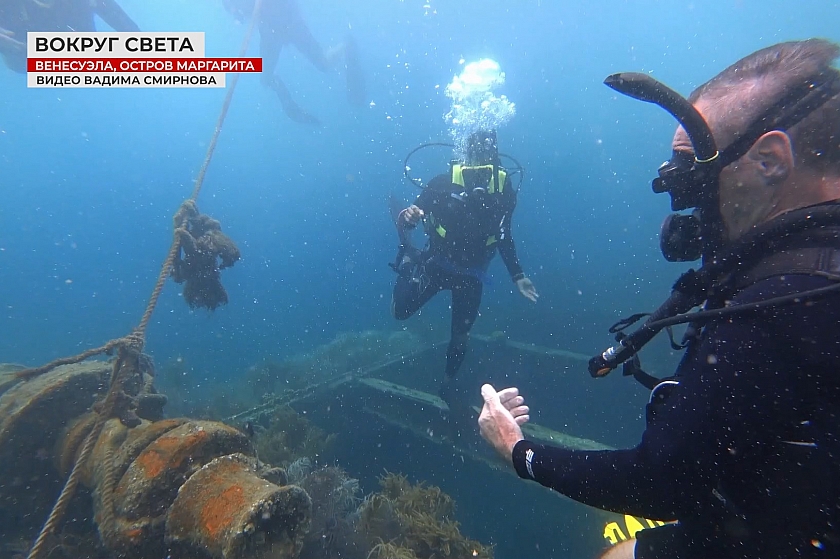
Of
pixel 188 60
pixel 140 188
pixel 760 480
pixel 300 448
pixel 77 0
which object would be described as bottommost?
pixel 300 448

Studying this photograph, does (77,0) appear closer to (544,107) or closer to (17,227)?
(544,107)

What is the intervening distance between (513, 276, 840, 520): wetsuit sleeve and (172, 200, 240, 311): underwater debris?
17.8 ft

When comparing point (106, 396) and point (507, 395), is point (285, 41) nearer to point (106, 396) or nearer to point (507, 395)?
point (106, 396)

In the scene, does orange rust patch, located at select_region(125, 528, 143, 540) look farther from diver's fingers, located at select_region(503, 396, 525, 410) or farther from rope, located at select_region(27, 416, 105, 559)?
diver's fingers, located at select_region(503, 396, 525, 410)

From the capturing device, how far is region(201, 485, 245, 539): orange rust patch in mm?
2379

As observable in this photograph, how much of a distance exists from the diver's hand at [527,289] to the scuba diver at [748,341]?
5.60 metres

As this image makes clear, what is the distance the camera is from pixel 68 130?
156 m

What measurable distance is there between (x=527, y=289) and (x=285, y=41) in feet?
79.3

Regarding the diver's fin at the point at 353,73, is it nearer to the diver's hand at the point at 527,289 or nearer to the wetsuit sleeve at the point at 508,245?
the wetsuit sleeve at the point at 508,245

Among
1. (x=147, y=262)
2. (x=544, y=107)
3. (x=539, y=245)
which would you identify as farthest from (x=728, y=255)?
(x=147, y=262)

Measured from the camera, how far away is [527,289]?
7.63m

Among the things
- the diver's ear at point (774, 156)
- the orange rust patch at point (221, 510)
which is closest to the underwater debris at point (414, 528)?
the orange rust patch at point (221, 510)

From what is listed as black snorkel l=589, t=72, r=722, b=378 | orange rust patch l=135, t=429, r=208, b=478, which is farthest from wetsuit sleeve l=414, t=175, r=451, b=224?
black snorkel l=589, t=72, r=722, b=378

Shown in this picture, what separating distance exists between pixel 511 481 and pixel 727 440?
4965mm
